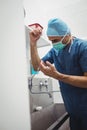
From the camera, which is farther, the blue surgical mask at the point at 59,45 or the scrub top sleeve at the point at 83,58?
the blue surgical mask at the point at 59,45

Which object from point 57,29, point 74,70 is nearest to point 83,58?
point 74,70

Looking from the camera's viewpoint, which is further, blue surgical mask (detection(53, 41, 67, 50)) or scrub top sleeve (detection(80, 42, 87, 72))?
blue surgical mask (detection(53, 41, 67, 50))

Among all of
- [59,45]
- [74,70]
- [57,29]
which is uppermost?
[57,29]

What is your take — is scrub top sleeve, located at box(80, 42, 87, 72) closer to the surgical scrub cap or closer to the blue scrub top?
the blue scrub top

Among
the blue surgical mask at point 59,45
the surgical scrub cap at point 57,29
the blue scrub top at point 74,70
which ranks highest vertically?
the surgical scrub cap at point 57,29

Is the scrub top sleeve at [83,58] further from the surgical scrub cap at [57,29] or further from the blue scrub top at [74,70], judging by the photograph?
the surgical scrub cap at [57,29]

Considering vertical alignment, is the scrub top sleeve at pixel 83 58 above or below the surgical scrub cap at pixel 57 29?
below

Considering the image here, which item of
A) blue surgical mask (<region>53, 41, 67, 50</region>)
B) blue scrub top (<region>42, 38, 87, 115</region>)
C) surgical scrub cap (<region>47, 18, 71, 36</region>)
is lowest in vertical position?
blue scrub top (<region>42, 38, 87, 115</region>)

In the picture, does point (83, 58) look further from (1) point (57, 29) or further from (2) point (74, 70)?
(1) point (57, 29)

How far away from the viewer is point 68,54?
1.31 metres

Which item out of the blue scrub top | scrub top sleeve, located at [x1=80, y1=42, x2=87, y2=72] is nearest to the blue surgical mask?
the blue scrub top

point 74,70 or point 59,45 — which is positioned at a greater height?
point 59,45

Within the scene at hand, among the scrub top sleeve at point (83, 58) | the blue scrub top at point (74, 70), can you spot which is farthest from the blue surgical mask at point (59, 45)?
the scrub top sleeve at point (83, 58)

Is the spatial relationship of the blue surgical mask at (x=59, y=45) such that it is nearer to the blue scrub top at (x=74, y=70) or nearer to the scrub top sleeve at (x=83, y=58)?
the blue scrub top at (x=74, y=70)
